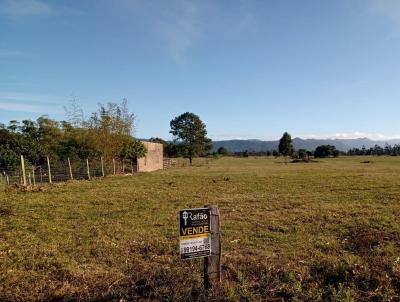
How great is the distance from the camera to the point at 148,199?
15.0 metres

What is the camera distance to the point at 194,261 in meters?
6.61

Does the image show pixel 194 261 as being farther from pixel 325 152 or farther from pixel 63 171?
pixel 325 152

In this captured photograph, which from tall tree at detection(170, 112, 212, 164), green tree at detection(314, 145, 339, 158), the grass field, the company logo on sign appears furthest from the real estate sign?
green tree at detection(314, 145, 339, 158)

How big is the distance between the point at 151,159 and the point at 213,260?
46746 mm

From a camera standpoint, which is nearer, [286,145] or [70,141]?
[70,141]

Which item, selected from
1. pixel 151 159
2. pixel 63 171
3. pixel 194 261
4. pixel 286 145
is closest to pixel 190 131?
pixel 286 145

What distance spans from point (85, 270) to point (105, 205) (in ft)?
24.0

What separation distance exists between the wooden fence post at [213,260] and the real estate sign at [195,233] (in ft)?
0.22

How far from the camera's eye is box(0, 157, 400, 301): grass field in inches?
202

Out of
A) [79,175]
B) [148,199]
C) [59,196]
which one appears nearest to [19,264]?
[148,199]

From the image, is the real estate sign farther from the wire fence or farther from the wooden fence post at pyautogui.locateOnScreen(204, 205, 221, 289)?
the wire fence

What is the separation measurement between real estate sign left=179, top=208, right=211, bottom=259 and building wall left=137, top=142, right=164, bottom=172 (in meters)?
38.7

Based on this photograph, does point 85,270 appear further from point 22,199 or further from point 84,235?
point 22,199

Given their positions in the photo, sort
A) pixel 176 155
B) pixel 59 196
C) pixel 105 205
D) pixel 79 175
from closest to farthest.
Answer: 1. pixel 105 205
2. pixel 59 196
3. pixel 79 175
4. pixel 176 155
